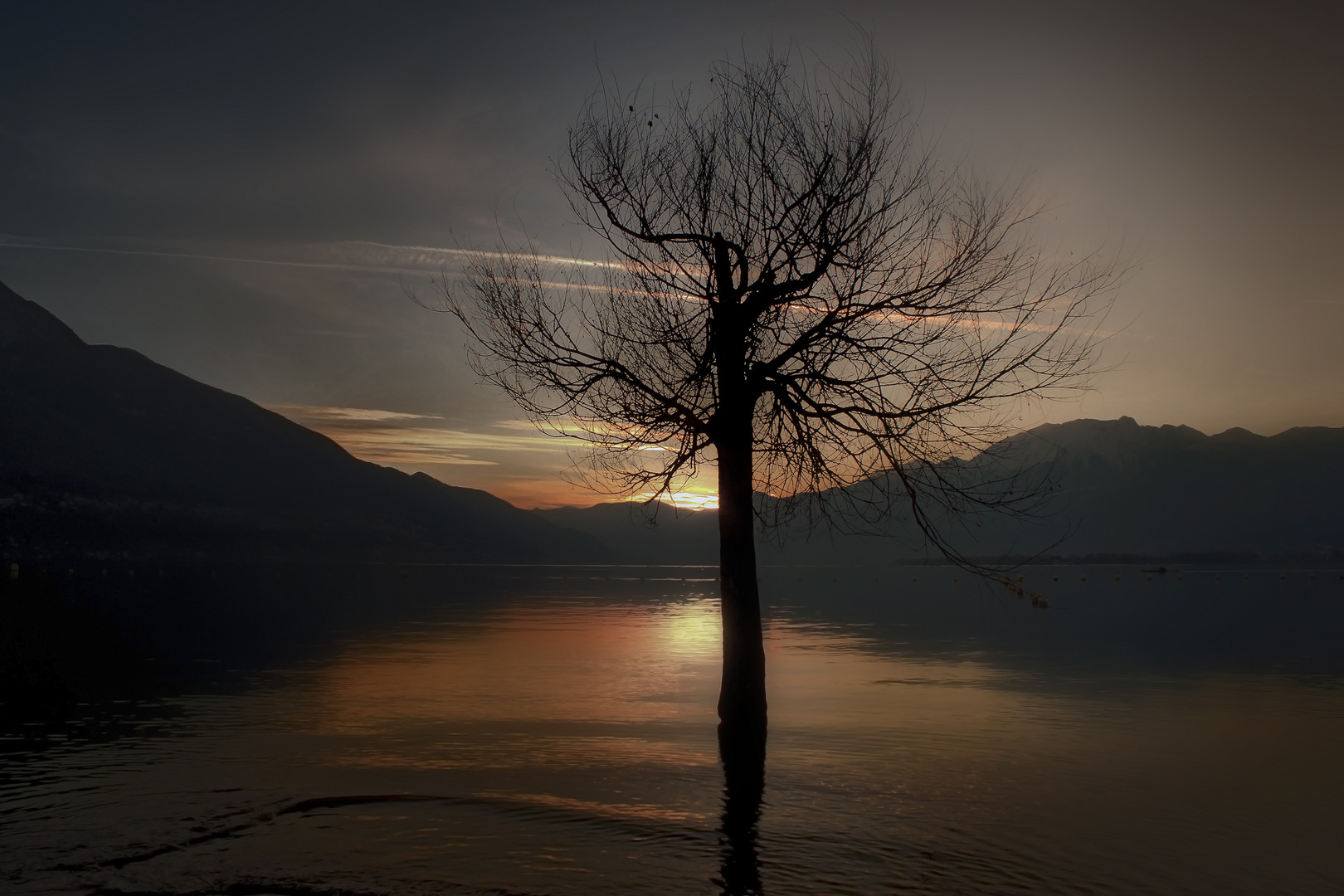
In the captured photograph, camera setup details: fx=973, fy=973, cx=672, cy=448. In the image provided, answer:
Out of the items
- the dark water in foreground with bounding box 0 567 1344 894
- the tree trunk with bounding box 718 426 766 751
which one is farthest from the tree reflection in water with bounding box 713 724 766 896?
the tree trunk with bounding box 718 426 766 751

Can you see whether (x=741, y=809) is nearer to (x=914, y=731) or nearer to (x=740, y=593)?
(x=740, y=593)

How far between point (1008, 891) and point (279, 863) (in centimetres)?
790

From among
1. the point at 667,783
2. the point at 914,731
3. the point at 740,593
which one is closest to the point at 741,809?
the point at 667,783

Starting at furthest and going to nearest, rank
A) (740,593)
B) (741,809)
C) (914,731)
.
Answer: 1. (914,731)
2. (740,593)
3. (741,809)

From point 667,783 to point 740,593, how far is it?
334cm

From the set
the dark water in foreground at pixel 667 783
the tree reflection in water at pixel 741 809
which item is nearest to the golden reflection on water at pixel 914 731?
the dark water in foreground at pixel 667 783

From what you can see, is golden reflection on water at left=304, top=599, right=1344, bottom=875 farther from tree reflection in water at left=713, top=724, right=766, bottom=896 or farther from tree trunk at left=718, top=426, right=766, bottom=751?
tree trunk at left=718, top=426, right=766, bottom=751

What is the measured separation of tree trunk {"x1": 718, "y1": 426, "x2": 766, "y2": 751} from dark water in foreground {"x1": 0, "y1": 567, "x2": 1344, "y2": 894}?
1.22 m

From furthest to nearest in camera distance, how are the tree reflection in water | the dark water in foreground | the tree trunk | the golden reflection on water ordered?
the tree trunk → the golden reflection on water → the dark water in foreground → the tree reflection in water

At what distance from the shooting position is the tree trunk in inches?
661

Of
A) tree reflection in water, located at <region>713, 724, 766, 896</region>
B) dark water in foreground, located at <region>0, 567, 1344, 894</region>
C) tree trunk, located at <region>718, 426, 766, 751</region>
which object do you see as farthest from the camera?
tree trunk, located at <region>718, 426, 766, 751</region>

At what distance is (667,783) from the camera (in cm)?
1580

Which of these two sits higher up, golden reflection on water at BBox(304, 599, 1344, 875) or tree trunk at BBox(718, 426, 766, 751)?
tree trunk at BBox(718, 426, 766, 751)

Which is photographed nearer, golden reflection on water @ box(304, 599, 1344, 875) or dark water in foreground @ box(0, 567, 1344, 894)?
dark water in foreground @ box(0, 567, 1344, 894)
